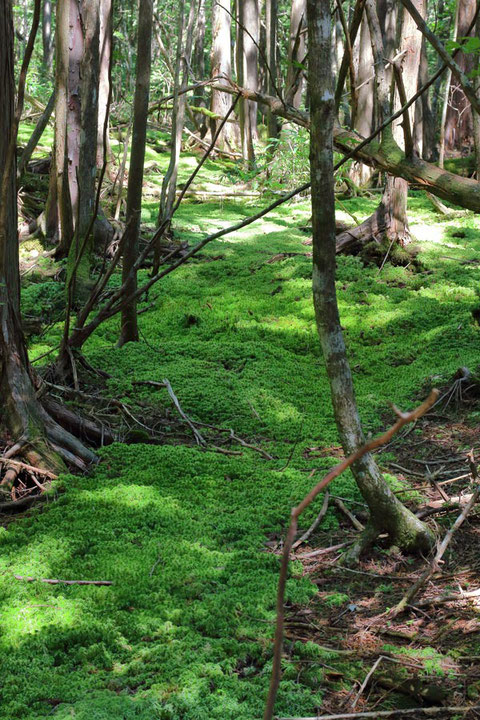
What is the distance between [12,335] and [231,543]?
5.37 ft

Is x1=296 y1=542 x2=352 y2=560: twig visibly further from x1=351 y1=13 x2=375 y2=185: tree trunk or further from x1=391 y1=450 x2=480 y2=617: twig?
x1=351 y1=13 x2=375 y2=185: tree trunk

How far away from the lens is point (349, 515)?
3.39 m

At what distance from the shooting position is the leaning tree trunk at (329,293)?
2.62m

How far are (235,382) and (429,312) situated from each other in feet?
8.74

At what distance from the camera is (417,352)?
6.22m

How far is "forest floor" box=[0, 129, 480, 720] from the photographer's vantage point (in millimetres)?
2092

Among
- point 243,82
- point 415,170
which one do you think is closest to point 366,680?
point 415,170

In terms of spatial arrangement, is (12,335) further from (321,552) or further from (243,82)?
(243,82)

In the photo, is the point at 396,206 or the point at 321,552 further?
the point at 396,206

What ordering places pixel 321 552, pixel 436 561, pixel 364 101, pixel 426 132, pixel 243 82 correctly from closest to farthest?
pixel 436 561 < pixel 321 552 < pixel 364 101 < pixel 243 82 < pixel 426 132

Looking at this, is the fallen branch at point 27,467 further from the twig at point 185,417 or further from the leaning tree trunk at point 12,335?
the twig at point 185,417

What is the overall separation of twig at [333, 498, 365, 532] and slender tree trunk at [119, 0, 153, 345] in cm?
237

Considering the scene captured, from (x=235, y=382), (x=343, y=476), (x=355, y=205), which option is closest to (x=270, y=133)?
(x=355, y=205)

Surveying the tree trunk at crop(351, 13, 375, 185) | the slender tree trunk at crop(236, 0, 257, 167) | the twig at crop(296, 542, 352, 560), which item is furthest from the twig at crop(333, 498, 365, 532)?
the slender tree trunk at crop(236, 0, 257, 167)
